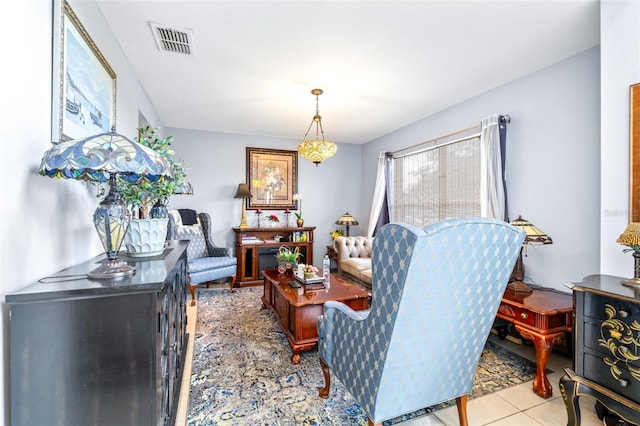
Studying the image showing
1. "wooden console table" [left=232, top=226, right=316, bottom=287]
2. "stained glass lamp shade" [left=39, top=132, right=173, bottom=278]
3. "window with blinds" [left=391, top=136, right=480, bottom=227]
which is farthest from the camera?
"wooden console table" [left=232, top=226, right=316, bottom=287]

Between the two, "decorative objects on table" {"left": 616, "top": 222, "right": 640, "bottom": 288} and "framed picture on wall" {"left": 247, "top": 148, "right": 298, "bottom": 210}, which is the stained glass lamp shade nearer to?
"decorative objects on table" {"left": 616, "top": 222, "right": 640, "bottom": 288}

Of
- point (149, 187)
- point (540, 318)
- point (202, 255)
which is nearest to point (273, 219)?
point (202, 255)

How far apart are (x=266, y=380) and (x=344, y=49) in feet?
8.91

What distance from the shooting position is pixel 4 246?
103cm

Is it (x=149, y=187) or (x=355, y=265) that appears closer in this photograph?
(x=149, y=187)

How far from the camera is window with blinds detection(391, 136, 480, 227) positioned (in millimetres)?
3578

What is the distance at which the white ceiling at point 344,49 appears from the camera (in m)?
2.01

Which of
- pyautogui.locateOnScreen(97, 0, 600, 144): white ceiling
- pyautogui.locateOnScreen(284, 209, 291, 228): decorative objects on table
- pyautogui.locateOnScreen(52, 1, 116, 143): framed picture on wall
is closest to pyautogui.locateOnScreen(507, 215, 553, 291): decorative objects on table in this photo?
pyautogui.locateOnScreen(97, 0, 600, 144): white ceiling

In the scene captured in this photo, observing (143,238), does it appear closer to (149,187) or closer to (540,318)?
(149,187)

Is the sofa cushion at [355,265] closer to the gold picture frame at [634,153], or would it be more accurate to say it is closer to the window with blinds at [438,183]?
the window with blinds at [438,183]

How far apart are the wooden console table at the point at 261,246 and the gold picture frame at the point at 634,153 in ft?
13.4

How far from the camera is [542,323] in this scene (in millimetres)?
2051

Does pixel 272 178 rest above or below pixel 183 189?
above

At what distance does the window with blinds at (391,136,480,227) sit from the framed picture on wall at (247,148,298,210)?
6.31 feet
